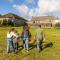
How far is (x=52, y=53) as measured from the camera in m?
16.7

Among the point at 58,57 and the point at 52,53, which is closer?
the point at 58,57

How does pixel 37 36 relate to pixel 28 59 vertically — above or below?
above

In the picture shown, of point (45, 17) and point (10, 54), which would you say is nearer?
point (10, 54)

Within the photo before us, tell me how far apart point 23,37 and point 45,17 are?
111 meters

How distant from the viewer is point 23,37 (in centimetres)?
1741

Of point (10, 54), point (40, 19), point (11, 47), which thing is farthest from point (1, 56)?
point (40, 19)

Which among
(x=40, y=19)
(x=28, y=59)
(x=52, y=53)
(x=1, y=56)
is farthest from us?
(x=40, y=19)

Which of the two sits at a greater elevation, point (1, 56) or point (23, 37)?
point (23, 37)

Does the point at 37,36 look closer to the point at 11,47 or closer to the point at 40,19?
the point at 11,47

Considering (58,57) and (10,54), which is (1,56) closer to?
(10,54)

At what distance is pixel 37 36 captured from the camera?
55.5ft

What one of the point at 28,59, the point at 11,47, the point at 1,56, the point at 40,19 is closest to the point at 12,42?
the point at 11,47

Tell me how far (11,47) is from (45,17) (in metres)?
111

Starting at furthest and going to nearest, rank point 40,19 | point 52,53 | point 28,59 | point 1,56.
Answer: point 40,19 < point 52,53 < point 1,56 < point 28,59
